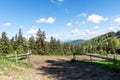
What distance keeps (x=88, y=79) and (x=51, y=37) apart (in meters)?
94.8

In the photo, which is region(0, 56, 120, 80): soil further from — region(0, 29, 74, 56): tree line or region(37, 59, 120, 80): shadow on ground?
region(0, 29, 74, 56): tree line

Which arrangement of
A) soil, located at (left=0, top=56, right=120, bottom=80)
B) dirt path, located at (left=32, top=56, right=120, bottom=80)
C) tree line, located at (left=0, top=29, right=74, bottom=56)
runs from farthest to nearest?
1. tree line, located at (left=0, top=29, right=74, bottom=56)
2. dirt path, located at (left=32, top=56, right=120, bottom=80)
3. soil, located at (left=0, top=56, right=120, bottom=80)

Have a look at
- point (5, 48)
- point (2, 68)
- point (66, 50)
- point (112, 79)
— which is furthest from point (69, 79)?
point (66, 50)

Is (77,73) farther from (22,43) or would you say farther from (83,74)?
(22,43)

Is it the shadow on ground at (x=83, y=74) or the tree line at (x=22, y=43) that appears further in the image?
the tree line at (x=22, y=43)

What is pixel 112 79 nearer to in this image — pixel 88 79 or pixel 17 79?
pixel 88 79

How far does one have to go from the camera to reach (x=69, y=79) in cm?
1695

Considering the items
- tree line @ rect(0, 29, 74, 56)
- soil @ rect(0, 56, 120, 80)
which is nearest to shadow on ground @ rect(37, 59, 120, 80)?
soil @ rect(0, 56, 120, 80)

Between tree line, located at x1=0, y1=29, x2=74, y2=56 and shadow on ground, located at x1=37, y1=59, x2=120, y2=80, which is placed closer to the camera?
shadow on ground, located at x1=37, y1=59, x2=120, y2=80

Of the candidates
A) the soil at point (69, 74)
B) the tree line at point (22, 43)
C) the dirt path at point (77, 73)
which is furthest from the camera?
the tree line at point (22, 43)

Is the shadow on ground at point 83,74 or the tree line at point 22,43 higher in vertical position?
the tree line at point 22,43

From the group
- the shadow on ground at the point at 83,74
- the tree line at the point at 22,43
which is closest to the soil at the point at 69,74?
the shadow on ground at the point at 83,74

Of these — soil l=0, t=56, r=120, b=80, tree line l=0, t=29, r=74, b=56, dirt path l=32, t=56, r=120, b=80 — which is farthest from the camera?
tree line l=0, t=29, r=74, b=56

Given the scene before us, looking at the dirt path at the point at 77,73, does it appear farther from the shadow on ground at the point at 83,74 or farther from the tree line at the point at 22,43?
the tree line at the point at 22,43
